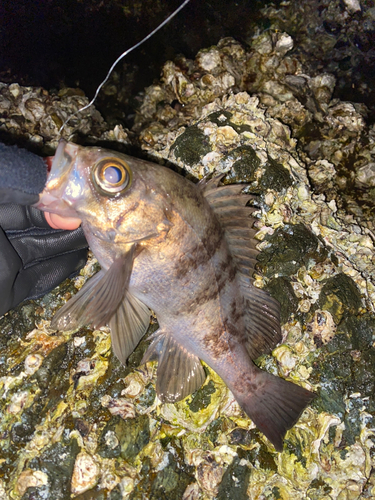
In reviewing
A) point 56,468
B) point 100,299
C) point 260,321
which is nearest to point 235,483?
point 260,321

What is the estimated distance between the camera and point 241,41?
4.95m

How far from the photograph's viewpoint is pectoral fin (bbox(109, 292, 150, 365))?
234cm

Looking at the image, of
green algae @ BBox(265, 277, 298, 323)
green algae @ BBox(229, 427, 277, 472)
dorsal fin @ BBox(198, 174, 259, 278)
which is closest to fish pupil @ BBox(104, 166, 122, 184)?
dorsal fin @ BBox(198, 174, 259, 278)

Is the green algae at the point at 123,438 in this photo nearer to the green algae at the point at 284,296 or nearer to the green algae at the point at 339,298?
the green algae at the point at 284,296

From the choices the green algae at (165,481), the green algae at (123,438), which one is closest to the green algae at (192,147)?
the green algae at (123,438)

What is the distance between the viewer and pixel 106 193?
200 cm

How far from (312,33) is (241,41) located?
1.03 meters

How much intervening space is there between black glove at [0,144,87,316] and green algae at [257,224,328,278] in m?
1.55

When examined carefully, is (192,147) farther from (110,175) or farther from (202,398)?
(202,398)

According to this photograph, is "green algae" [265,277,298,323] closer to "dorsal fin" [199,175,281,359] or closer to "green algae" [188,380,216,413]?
"dorsal fin" [199,175,281,359]

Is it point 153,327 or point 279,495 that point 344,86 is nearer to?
Result: point 153,327

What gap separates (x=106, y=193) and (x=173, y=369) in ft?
4.43

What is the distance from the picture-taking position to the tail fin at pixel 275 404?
2.29m

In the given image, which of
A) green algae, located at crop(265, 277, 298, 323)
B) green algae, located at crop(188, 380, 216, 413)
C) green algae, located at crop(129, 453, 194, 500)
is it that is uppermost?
green algae, located at crop(265, 277, 298, 323)
